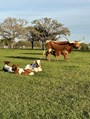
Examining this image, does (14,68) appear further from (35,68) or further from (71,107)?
(71,107)

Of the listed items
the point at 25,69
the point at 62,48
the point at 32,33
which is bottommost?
the point at 25,69

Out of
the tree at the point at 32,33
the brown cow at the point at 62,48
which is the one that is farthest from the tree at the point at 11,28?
the brown cow at the point at 62,48

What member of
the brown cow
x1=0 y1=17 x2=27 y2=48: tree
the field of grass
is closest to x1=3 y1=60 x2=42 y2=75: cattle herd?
the field of grass

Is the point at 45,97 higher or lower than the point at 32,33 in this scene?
lower

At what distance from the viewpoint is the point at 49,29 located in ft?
305

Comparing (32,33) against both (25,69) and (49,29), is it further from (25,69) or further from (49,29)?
(25,69)

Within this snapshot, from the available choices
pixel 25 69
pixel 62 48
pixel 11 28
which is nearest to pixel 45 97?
pixel 25 69

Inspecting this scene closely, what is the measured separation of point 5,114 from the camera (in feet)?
27.8

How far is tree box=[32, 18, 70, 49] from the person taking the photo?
3644 inches

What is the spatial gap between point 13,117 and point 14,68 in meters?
7.48

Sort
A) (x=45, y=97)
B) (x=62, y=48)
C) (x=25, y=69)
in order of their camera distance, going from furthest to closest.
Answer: (x=62, y=48) < (x=25, y=69) < (x=45, y=97)

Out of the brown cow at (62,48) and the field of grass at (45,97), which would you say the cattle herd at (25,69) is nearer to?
the field of grass at (45,97)

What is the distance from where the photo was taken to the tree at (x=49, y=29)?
92562 millimetres

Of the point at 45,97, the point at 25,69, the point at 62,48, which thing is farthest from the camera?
the point at 62,48
